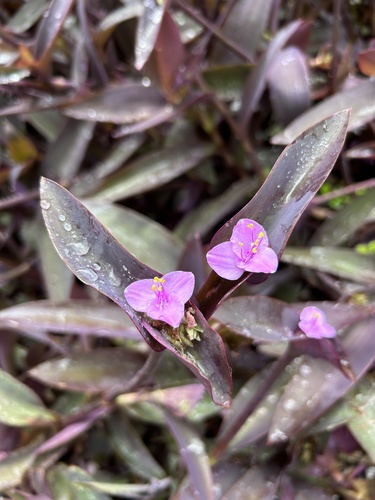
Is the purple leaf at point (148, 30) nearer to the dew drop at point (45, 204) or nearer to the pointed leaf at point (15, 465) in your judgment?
the dew drop at point (45, 204)

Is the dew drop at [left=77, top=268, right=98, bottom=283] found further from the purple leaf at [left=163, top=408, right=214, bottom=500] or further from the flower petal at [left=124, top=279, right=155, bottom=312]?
the purple leaf at [left=163, top=408, right=214, bottom=500]

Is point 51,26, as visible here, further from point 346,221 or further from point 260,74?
point 346,221

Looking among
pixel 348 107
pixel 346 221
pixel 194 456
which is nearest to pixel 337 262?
pixel 346 221

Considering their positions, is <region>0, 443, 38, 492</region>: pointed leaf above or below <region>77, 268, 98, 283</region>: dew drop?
below

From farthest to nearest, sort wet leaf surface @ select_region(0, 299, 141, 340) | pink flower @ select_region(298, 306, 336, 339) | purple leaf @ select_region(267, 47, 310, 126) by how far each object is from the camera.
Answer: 1. purple leaf @ select_region(267, 47, 310, 126)
2. wet leaf surface @ select_region(0, 299, 141, 340)
3. pink flower @ select_region(298, 306, 336, 339)

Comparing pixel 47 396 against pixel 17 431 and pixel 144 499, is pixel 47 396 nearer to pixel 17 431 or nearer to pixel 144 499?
pixel 17 431

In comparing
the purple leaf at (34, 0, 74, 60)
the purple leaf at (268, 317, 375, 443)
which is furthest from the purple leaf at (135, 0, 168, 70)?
the purple leaf at (268, 317, 375, 443)

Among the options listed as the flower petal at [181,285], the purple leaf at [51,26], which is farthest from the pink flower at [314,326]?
the purple leaf at [51,26]
